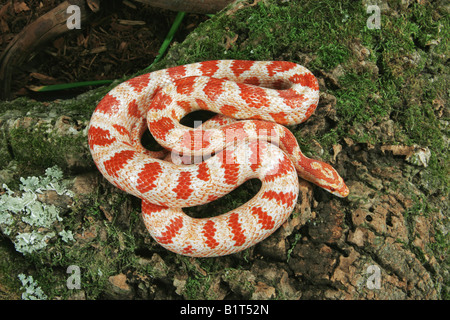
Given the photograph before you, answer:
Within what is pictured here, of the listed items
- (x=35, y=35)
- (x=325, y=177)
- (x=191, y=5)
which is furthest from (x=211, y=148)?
(x=35, y=35)

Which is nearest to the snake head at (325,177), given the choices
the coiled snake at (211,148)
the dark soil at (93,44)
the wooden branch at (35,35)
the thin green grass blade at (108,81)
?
the coiled snake at (211,148)

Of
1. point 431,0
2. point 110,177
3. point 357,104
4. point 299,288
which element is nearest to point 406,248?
point 299,288

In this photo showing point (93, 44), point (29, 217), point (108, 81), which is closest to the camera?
point (29, 217)

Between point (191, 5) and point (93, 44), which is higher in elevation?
point (191, 5)

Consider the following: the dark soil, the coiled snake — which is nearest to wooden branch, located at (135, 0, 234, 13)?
the dark soil

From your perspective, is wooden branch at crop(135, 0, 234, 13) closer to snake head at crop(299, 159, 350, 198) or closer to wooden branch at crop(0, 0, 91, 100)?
wooden branch at crop(0, 0, 91, 100)

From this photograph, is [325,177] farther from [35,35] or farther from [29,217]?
[35,35]
